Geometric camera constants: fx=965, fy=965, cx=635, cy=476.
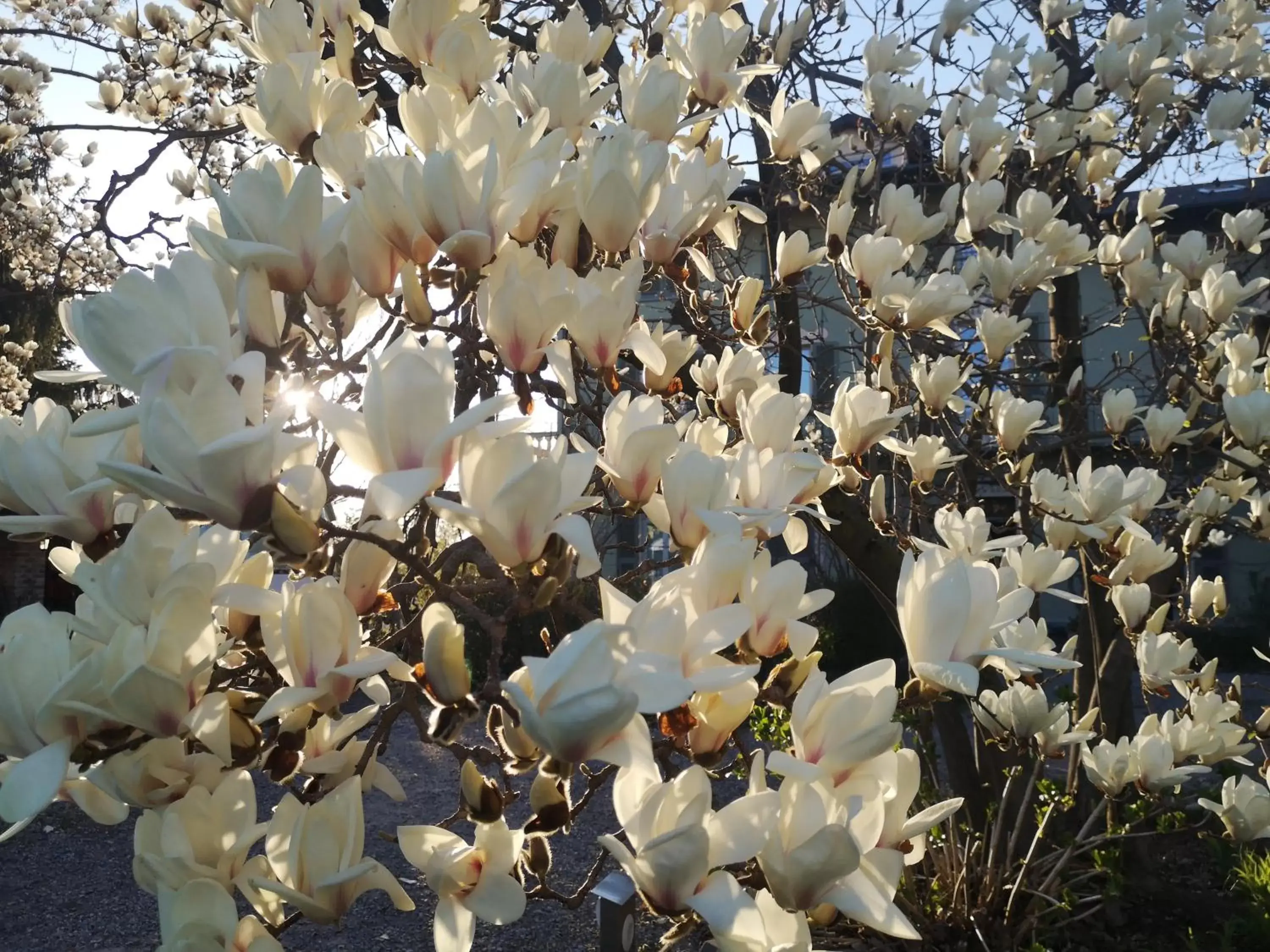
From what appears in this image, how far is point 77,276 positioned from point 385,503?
22.4 ft

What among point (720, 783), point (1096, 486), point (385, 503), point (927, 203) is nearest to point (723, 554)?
point (385, 503)

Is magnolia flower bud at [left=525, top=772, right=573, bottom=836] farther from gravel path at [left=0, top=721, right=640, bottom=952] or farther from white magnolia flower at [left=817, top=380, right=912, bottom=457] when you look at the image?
gravel path at [left=0, top=721, right=640, bottom=952]

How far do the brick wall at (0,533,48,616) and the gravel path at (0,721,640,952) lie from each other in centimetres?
556

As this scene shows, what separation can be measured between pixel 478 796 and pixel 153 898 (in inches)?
154

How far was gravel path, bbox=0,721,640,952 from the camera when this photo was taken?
3.35 m

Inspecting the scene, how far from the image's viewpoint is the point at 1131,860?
2.89 meters

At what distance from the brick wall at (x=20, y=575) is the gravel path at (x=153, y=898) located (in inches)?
219

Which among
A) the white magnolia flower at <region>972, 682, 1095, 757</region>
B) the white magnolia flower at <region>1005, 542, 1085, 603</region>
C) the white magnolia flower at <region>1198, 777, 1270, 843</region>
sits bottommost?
the white magnolia flower at <region>1198, 777, 1270, 843</region>

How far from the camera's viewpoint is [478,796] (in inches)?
26.8

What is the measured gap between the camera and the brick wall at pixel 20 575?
939 centimetres

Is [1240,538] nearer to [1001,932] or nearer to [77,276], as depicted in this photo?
[1001,932]

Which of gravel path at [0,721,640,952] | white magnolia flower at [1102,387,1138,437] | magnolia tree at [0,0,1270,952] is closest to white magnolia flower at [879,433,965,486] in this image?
magnolia tree at [0,0,1270,952]

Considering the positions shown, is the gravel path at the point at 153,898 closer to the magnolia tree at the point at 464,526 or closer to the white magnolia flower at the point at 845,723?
the magnolia tree at the point at 464,526

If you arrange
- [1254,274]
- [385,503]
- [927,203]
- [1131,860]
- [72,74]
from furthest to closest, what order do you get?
[1254,274] < [927,203] < [1131,860] < [72,74] < [385,503]
